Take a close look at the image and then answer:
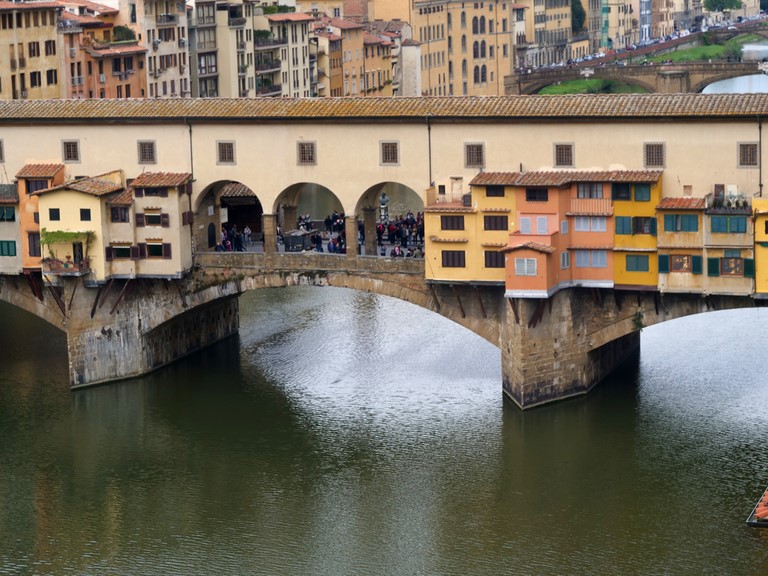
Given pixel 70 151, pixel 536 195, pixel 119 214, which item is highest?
pixel 70 151

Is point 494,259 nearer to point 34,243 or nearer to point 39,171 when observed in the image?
point 34,243

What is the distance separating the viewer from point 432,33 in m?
154

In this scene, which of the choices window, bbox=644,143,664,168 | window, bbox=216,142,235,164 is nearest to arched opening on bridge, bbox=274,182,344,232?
window, bbox=216,142,235,164

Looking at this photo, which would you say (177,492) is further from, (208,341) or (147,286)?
(208,341)

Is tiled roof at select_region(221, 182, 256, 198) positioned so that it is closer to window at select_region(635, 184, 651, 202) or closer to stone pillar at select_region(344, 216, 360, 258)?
stone pillar at select_region(344, 216, 360, 258)

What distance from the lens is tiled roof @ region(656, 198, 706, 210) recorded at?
59.5 m

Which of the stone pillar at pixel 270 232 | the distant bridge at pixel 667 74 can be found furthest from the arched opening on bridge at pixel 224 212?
the distant bridge at pixel 667 74

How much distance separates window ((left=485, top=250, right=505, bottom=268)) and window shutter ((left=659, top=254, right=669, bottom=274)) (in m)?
5.12

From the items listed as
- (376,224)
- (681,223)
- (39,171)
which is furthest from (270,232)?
(681,223)

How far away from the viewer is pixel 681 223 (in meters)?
60.0

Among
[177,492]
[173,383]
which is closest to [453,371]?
[173,383]

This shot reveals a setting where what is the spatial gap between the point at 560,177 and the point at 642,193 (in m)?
2.68

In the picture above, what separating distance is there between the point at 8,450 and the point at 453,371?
640 inches

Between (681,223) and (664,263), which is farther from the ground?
(681,223)
